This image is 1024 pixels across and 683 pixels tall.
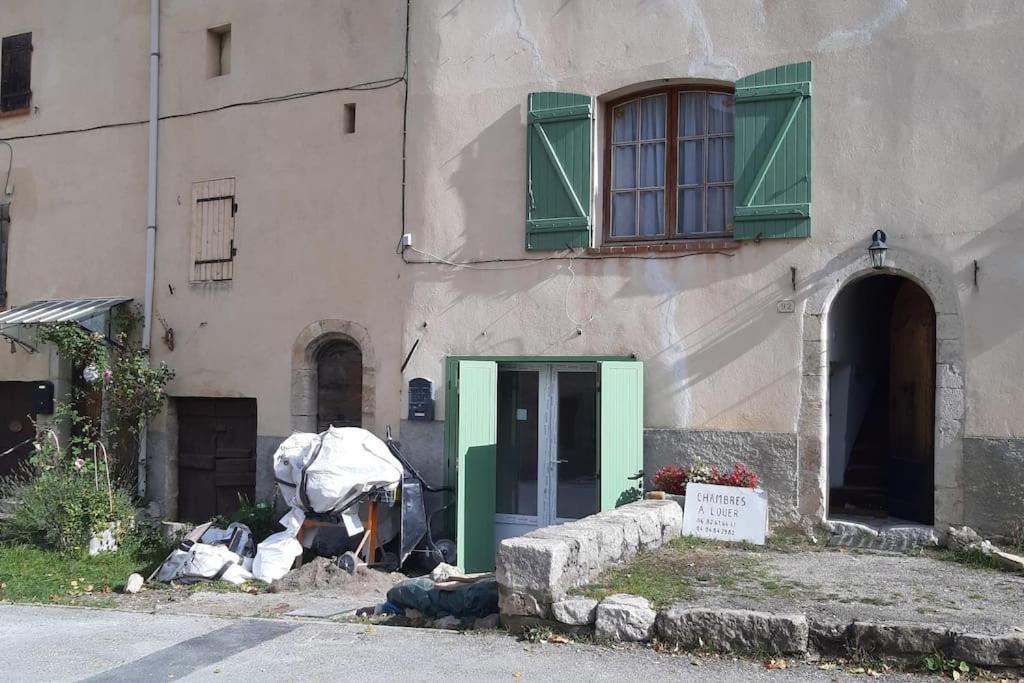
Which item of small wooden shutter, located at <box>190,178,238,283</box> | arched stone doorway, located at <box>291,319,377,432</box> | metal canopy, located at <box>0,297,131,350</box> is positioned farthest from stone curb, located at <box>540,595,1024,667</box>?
metal canopy, located at <box>0,297,131,350</box>

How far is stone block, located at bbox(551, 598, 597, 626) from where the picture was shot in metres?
6.08

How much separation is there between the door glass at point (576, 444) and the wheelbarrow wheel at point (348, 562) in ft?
6.41

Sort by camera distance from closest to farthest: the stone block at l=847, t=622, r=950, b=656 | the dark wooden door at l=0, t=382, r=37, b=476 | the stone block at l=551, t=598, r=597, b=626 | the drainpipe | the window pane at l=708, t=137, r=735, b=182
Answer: the stone block at l=847, t=622, r=950, b=656 < the stone block at l=551, t=598, r=597, b=626 < the window pane at l=708, t=137, r=735, b=182 < the drainpipe < the dark wooden door at l=0, t=382, r=37, b=476

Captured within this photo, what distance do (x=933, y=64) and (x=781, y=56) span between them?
3.99 feet

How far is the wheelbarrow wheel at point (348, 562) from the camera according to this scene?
9.23m

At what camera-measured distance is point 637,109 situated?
975cm

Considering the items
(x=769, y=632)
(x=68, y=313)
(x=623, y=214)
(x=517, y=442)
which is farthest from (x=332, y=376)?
(x=769, y=632)

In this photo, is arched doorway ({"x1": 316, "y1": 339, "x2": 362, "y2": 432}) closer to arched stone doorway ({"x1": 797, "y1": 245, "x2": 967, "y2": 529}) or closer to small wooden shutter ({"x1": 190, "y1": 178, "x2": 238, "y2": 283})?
small wooden shutter ({"x1": 190, "y1": 178, "x2": 238, "y2": 283})

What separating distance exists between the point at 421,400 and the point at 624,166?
9.69 feet

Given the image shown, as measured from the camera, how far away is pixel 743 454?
8922 millimetres

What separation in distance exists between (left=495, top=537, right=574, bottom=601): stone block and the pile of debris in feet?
11.1

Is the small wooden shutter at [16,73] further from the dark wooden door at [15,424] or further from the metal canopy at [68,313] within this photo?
the dark wooden door at [15,424]

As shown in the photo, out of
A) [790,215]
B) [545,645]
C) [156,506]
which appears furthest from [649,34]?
[156,506]

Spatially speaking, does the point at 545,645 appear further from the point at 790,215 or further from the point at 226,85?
the point at 226,85
